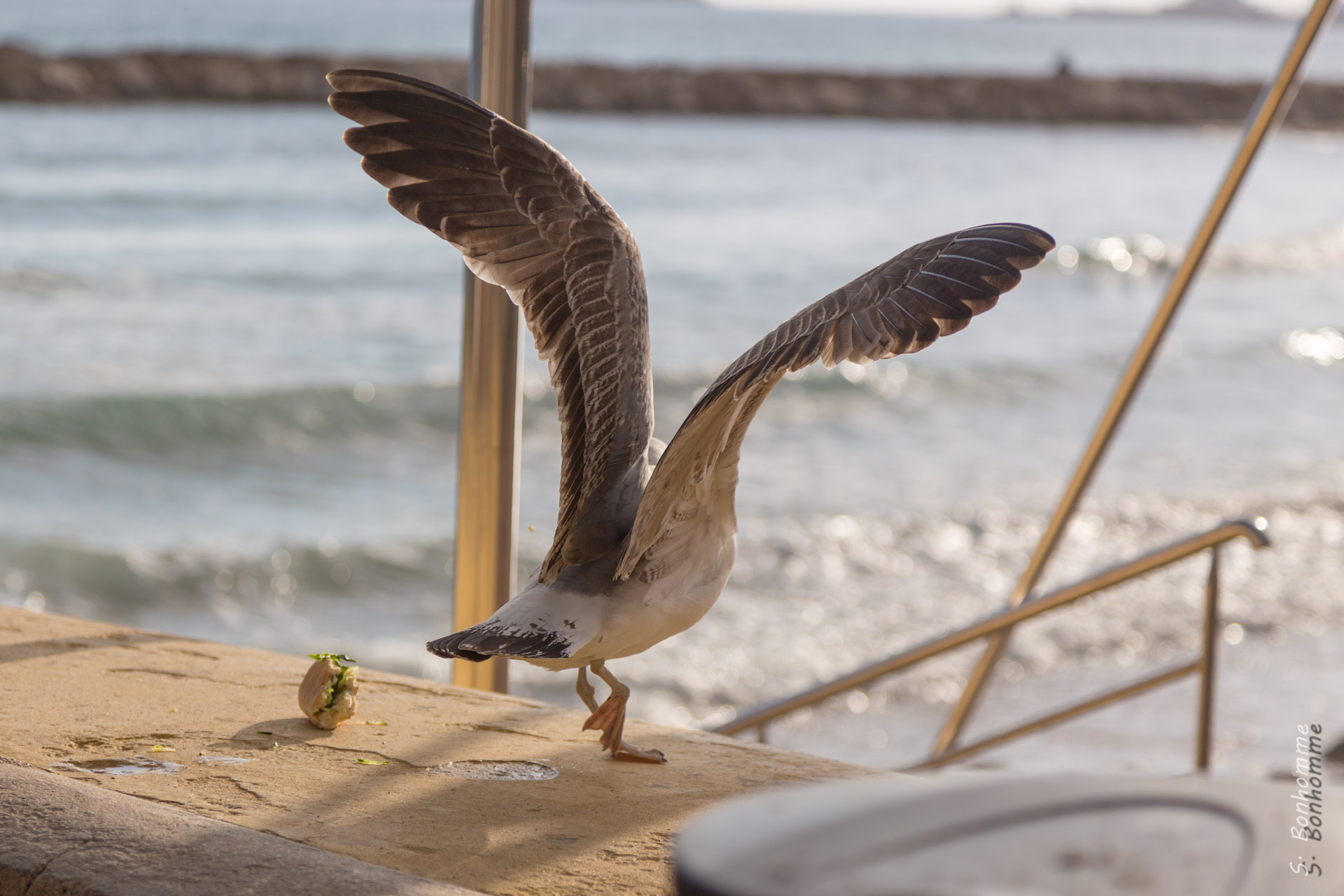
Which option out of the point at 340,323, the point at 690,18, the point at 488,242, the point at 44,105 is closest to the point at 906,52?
the point at 690,18

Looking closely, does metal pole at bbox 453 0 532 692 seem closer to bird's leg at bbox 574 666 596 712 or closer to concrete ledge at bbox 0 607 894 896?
concrete ledge at bbox 0 607 894 896

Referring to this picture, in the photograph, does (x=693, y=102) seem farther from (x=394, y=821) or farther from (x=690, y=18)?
(x=690, y=18)

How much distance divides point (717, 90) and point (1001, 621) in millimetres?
30721

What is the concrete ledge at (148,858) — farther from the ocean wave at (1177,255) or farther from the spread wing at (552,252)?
the ocean wave at (1177,255)

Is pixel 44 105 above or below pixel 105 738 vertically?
above

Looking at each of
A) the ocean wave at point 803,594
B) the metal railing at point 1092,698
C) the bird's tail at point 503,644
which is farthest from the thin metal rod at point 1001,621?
the ocean wave at point 803,594

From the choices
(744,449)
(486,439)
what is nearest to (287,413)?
(744,449)

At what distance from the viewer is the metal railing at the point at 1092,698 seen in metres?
2.27

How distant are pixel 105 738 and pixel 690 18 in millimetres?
77817

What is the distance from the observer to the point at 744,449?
8.66 metres

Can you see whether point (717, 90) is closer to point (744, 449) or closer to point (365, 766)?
point (744, 449)

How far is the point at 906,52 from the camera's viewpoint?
5556cm

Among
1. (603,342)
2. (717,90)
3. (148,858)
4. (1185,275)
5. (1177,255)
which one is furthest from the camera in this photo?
(717,90)

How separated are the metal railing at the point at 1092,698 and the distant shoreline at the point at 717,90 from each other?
21846 mm
